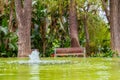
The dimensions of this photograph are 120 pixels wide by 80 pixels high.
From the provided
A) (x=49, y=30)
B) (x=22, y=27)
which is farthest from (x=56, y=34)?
(x=22, y=27)

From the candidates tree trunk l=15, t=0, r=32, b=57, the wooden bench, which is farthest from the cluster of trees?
the wooden bench

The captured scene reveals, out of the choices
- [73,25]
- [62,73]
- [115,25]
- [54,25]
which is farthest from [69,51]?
[62,73]

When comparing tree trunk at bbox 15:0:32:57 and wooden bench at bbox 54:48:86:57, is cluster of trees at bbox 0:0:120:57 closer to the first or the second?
tree trunk at bbox 15:0:32:57

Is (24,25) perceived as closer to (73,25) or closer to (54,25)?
(73,25)

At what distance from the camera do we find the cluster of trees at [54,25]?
21391mm

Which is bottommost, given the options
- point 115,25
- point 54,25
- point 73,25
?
point 115,25

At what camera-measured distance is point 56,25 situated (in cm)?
2861

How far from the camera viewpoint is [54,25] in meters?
28.3

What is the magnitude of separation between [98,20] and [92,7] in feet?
4.64

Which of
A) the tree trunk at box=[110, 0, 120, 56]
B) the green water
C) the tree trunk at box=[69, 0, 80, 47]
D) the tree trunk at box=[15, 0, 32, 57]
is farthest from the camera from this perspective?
the tree trunk at box=[69, 0, 80, 47]

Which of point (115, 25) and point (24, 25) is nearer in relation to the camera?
point (24, 25)

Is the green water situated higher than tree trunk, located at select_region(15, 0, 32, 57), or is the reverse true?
tree trunk, located at select_region(15, 0, 32, 57)

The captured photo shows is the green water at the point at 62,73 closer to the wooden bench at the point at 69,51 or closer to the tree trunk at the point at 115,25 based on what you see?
the wooden bench at the point at 69,51

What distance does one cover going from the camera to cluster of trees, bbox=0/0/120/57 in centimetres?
2139
